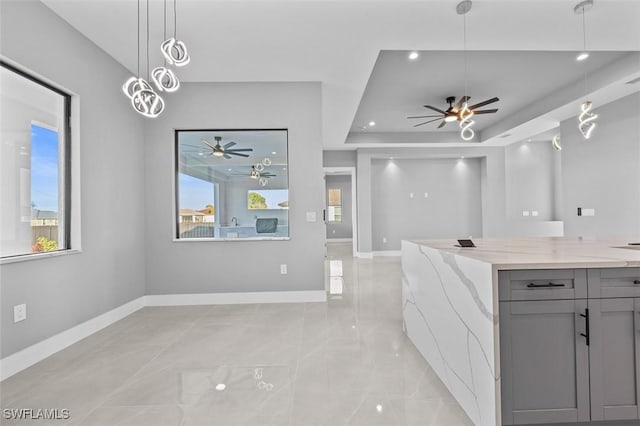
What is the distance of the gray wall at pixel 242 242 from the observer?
397 cm

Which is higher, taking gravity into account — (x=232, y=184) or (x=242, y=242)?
(x=232, y=184)

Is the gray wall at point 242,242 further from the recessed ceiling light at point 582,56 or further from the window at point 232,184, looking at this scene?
the recessed ceiling light at point 582,56

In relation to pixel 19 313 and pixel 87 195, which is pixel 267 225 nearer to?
pixel 87 195

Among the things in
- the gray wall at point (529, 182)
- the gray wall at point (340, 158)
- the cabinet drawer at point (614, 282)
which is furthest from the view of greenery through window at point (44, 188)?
the gray wall at point (529, 182)

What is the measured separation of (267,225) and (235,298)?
41.4 inches

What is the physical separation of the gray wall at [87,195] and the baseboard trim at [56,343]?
0.06 meters

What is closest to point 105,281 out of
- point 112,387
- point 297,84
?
point 112,387

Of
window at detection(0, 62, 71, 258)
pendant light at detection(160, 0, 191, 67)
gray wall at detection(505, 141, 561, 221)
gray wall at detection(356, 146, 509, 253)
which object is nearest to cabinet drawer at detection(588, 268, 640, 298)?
pendant light at detection(160, 0, 191, 67)

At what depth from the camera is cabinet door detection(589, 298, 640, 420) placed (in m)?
1.47

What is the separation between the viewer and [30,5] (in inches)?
94.0

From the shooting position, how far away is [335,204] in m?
12.3

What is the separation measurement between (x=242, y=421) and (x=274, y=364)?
648mm

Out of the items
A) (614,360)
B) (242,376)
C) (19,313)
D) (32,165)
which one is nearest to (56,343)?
(19,313)

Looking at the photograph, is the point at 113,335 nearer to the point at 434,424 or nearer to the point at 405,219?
the point at 434,424
